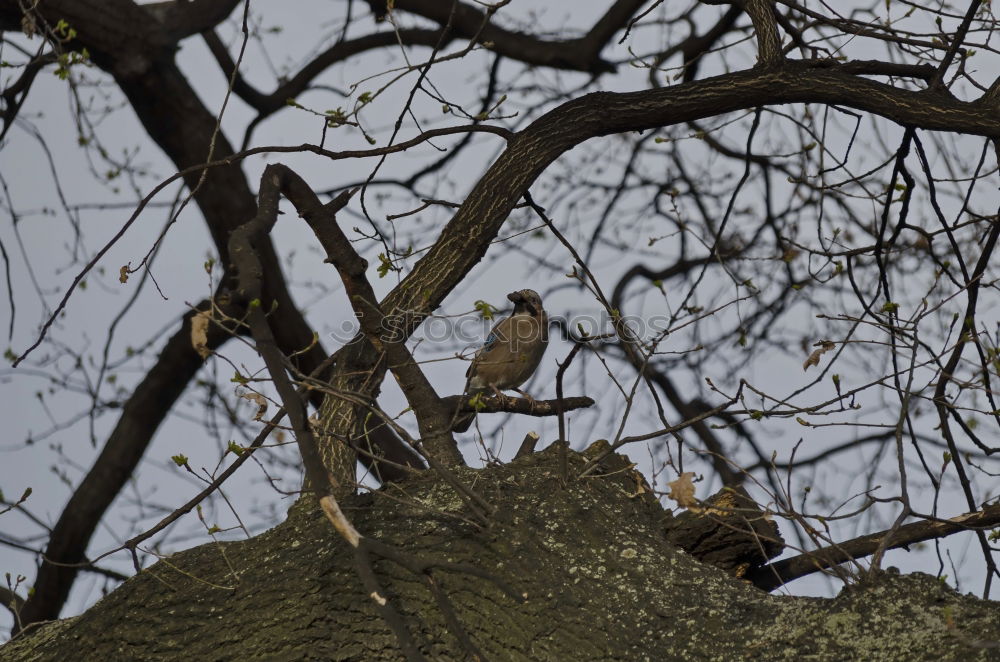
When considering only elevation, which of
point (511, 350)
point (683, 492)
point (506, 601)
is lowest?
point (506, 601)

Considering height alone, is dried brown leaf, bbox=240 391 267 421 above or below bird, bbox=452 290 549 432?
below

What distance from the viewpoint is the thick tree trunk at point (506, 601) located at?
261 cm

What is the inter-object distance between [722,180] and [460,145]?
2018 mm

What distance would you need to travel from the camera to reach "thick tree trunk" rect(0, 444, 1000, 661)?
2.61 meters

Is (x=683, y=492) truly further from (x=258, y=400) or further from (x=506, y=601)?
(x=258, y=400)

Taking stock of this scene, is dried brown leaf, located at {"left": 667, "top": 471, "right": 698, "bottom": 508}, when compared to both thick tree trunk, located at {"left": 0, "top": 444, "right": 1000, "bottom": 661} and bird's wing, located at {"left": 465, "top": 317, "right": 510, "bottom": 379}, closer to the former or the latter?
thick tree trunk, located at {"left": 0, "top": 444, "right": 1000, "bottom": 661}

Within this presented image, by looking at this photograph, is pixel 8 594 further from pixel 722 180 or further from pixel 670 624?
pixel 722 180

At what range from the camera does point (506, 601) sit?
2.85 meters

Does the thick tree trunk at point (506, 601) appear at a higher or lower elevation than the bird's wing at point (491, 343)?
lower

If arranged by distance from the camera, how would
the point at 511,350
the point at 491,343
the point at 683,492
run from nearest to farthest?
the point at 683,492
the point at 511,350
the point at 491,343

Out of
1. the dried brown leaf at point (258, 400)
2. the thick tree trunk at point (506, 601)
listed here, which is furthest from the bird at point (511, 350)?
the dried brown leaf at point (258, 400)

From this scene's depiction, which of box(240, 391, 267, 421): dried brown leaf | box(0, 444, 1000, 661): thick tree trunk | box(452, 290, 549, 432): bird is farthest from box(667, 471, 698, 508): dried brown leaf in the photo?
box(452, 290, 549, 432): bird

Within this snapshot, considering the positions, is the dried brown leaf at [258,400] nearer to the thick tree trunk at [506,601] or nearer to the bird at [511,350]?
the thick tree trunk at [506,601]

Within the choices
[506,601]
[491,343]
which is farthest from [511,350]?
[506,601]
